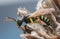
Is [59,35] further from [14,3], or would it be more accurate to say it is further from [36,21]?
[14,3]

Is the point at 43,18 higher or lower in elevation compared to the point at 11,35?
lower

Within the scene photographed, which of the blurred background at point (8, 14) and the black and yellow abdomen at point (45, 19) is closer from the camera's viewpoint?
the black and yellow abdomen at point (45, 19)

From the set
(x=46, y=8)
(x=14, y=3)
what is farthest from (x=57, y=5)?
(x=14, y=3)

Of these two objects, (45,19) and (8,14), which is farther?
(8,14)

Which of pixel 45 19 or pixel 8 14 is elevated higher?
pixel 8 14

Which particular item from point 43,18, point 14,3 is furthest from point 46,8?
point 14,3

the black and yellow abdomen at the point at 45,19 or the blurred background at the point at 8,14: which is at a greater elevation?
the blurred background at the point at 8,14

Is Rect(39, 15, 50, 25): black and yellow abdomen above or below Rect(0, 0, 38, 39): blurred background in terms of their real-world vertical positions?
below

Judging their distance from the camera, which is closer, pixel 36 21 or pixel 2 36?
pixel 36 21

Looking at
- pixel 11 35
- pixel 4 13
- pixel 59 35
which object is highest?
pixel 4 13

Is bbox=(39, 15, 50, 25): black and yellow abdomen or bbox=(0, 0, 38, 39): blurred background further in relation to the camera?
bbox=(0, 0, 38, 39): blurred background
